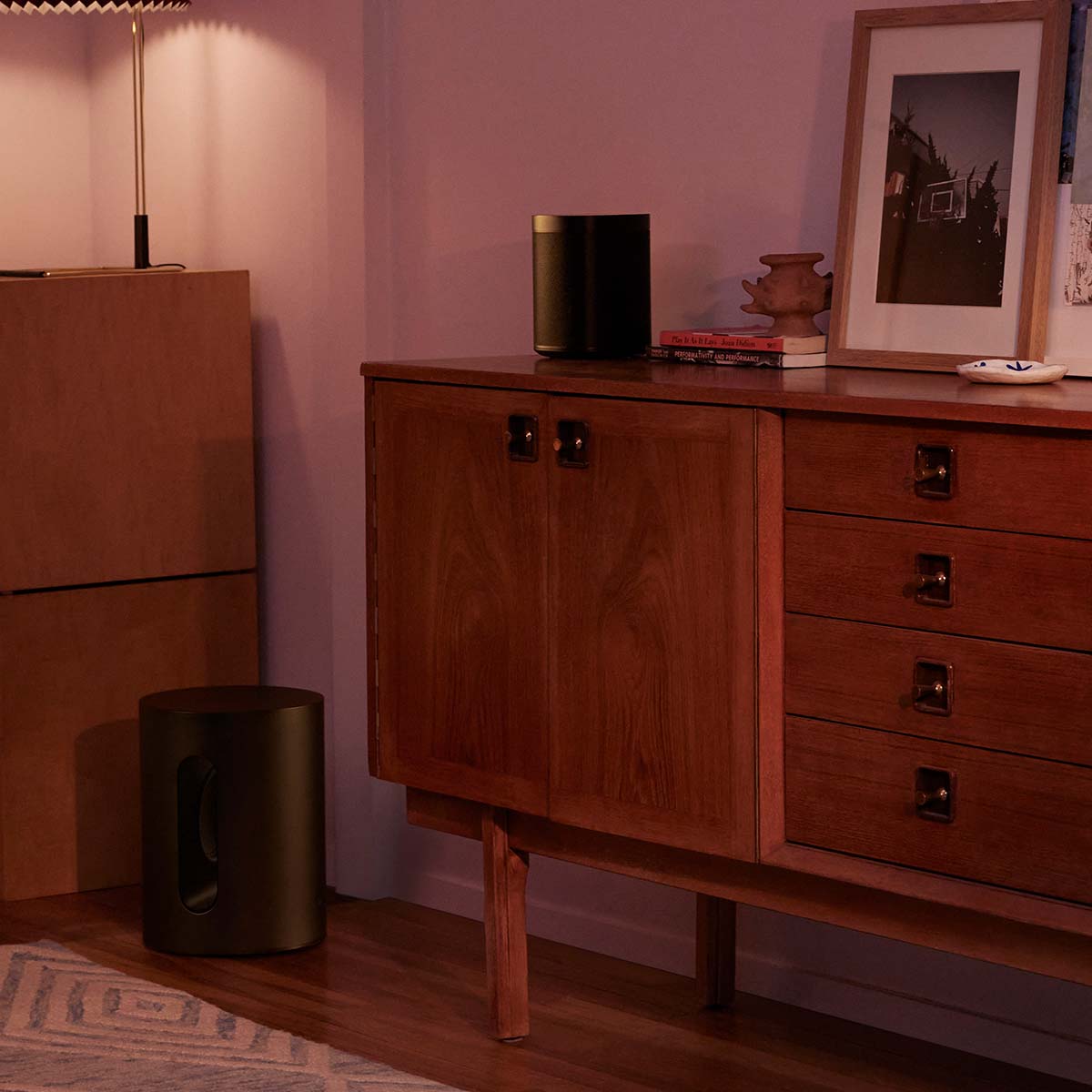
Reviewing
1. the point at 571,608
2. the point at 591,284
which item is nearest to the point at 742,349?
the point at 591,284

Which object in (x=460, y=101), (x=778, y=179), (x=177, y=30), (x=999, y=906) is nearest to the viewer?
(x=999, y=906)

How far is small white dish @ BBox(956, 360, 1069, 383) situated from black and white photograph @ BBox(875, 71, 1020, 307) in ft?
0.67

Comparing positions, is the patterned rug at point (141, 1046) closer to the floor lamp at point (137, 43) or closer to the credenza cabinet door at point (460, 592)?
the credenza cabinet door at point (460, 592)

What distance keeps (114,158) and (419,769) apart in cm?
174

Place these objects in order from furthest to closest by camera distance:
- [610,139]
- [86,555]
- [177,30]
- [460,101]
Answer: [177,30], [86,555], [460,101], [610,139]

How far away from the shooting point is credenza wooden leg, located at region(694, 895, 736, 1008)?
2797 mm

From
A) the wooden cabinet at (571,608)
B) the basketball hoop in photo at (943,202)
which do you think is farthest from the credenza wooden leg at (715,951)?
the basketball hoop in photo at (943,202)

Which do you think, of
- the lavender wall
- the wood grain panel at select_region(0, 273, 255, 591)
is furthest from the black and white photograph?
the wood grain panel at select_region(0, 273, 255, 591)

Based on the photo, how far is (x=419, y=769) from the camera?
262 centimetres

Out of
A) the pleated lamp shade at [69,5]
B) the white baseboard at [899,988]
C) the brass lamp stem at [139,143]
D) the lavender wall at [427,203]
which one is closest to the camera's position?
the white baseboard at [899,988]

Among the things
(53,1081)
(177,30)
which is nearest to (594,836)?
(53,1081)

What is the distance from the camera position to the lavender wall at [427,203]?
2750 mm

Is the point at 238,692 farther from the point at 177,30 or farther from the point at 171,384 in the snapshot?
→ the point at 177,30

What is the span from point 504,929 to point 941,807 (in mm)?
794
